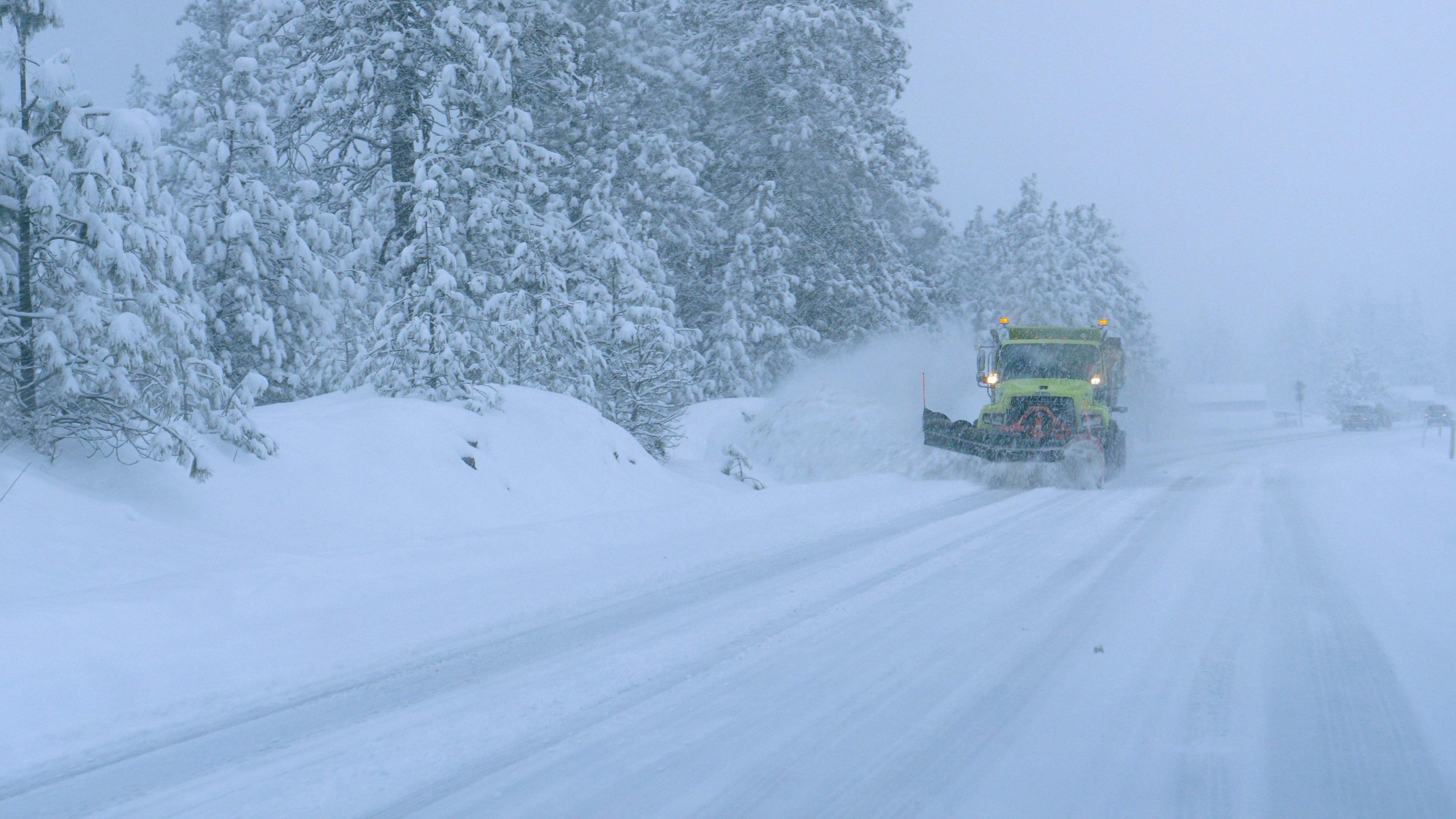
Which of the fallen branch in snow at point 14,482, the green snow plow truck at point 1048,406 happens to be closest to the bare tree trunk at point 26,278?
the fallen branch in snow at point 14,482

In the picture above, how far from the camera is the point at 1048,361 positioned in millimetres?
18609

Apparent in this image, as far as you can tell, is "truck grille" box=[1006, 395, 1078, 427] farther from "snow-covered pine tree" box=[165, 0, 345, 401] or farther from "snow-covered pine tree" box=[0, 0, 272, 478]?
"snow-covered pine tree" box=[0, 0, 272, 478]

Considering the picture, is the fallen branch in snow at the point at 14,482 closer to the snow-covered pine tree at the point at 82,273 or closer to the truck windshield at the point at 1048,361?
the snow-covered pine tree at the point at 82,273

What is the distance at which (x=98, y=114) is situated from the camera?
29.7 feet

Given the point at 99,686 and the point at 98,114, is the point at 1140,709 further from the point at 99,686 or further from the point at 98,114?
the point at 98,114

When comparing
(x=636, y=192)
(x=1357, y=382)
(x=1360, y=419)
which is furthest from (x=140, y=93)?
(x=1357, y=382)

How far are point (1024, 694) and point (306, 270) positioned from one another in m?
15.7

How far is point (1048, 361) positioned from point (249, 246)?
13816 millimetres

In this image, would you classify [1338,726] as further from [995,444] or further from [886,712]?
[995,444]

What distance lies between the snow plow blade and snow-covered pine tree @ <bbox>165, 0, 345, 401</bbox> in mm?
10825

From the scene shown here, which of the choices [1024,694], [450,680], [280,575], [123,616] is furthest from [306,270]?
[1024,694]

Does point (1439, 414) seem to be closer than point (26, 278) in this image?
No

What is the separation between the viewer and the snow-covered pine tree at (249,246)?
1608 cm

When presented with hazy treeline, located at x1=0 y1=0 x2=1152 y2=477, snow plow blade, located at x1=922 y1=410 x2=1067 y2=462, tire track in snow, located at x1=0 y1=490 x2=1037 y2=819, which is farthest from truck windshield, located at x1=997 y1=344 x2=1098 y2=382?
tire track in snow, located at x1=0 y1=490 x2=1037 y2=819
